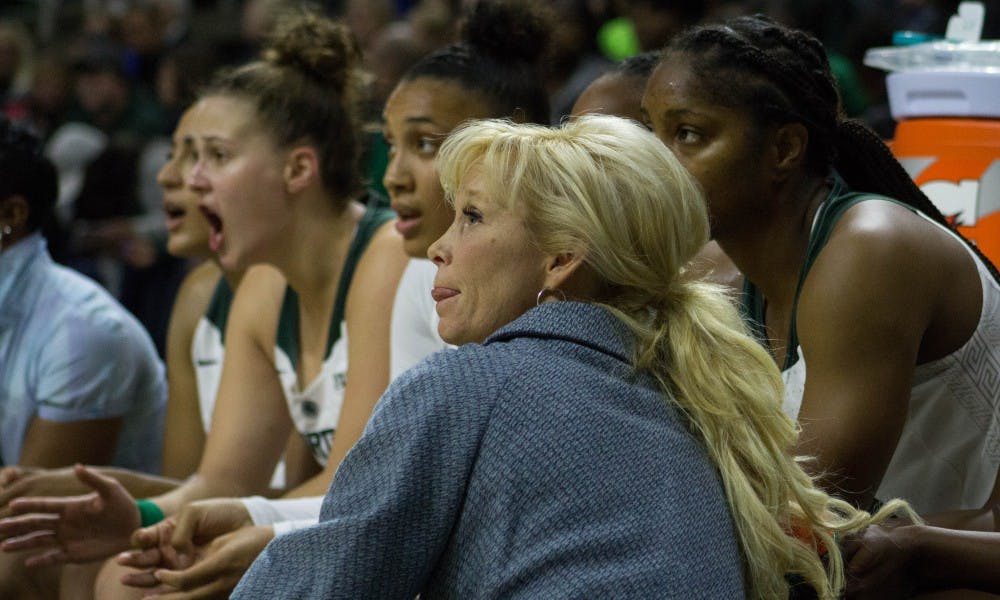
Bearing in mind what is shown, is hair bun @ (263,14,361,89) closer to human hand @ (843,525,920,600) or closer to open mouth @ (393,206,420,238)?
open mouth @ (393,206,420,238)

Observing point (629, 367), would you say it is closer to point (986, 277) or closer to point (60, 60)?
point (986, 277)

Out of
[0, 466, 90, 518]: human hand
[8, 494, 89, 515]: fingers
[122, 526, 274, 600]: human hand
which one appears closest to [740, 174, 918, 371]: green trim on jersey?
[122, 526, 274, 600]: human hand

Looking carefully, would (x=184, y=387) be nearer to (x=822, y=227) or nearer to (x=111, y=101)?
(x=822, y=227)

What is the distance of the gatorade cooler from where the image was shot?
240 centimetres

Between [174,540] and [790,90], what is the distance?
120cm

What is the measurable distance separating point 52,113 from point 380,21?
1.90m

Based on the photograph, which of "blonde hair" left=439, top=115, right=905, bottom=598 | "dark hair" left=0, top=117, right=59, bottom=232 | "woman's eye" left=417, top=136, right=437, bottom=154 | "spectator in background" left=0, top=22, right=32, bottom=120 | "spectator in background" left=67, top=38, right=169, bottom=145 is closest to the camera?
"blonde hair" left=439, top=115, right=905, bottom=598

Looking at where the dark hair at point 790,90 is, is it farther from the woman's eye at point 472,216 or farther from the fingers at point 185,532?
the fingers at point 185,532

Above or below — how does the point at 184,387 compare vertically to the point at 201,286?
below

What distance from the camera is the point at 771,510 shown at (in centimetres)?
157

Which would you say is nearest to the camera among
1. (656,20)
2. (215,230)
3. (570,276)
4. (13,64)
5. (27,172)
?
(570,276)

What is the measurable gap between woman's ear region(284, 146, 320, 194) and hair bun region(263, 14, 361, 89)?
0.65 ft

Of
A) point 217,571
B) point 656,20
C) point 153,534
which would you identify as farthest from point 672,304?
point 656,20

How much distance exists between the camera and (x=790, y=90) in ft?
6.69
